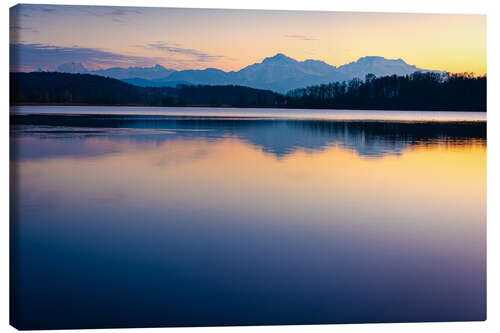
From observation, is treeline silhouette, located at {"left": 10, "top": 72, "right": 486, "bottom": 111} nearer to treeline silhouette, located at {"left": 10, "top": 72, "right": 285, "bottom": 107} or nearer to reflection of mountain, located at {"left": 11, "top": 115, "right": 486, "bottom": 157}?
treeline silhouette, located at {"left": 10, "top": 72, "right": 285, "bottom": 107}

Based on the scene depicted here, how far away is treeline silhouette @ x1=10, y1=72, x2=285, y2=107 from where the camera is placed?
7.65 m

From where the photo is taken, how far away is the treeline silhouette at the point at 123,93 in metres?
7.65

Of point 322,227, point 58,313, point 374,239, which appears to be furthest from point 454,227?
point 58,313

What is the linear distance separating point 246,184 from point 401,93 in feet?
8.96

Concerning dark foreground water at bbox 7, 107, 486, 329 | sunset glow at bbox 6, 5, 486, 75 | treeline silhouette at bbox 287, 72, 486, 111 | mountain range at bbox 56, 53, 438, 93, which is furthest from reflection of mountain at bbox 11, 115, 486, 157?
mountain range at bbox 56, 53, 438, 93

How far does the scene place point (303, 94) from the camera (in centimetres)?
970

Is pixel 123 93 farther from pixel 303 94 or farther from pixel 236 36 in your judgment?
pixel 303 94

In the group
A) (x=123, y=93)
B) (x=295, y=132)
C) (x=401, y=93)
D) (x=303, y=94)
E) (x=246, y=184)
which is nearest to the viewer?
(x=123, y=93)

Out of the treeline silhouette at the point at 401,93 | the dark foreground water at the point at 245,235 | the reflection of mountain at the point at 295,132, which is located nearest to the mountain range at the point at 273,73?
the treeline silhouette at the point at 401,93

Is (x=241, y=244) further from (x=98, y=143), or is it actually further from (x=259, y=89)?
(x=98, y=143)

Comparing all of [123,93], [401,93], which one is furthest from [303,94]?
[123,93]

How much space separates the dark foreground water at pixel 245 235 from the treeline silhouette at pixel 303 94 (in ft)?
1.18

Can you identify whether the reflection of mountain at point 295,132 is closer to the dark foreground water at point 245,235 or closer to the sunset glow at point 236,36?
the dark foreground water at point 245,235

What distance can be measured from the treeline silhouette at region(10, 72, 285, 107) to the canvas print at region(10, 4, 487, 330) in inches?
1.3
